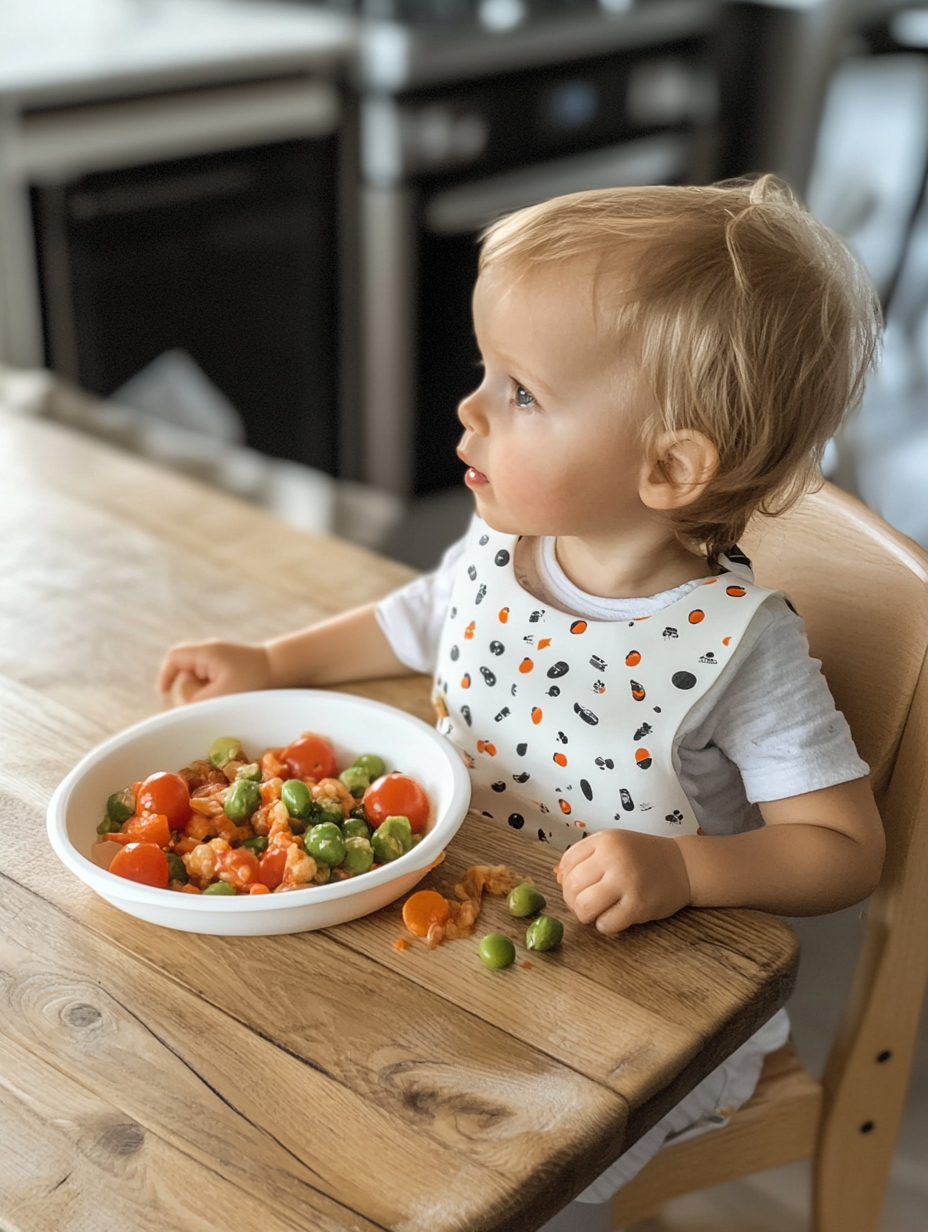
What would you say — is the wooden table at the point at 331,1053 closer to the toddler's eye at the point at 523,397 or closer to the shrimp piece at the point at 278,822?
the shrimp piece at the point at 278,822

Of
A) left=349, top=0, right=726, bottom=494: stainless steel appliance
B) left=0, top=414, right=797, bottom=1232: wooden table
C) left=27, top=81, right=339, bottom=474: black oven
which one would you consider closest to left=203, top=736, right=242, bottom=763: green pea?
left=0, top=414, right=797, bottom=1232: wooden table

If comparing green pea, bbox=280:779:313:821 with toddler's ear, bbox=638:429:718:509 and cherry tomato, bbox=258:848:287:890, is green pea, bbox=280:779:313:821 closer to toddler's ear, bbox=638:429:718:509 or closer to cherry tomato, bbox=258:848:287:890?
cherry tomato, bbox=258:848:287:890

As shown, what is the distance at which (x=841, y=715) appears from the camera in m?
0.96

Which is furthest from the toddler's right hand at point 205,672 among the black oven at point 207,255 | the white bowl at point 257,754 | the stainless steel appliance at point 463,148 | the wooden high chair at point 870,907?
the stainless steel appliance at point 463,148

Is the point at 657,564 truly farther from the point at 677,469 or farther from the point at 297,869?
the point at 297,869

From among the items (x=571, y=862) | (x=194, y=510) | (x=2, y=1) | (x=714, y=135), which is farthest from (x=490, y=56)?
(x=571, y=862)

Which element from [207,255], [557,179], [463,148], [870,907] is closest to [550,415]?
[870,907]

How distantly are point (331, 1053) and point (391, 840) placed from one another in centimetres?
17

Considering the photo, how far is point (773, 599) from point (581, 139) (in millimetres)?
2587

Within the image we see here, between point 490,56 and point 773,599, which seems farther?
point 490,56

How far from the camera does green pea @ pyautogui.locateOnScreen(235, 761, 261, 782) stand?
97 cm

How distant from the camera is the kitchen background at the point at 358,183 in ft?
8.92

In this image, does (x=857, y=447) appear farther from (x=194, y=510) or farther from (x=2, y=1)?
(x=2, y=1)

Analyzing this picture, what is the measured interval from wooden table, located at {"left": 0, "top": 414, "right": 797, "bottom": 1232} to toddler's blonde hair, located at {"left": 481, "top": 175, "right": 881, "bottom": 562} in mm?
331
